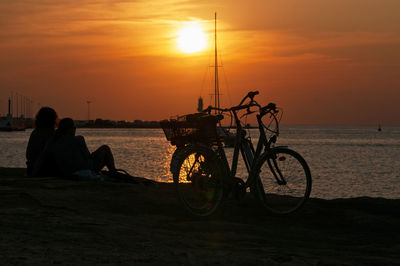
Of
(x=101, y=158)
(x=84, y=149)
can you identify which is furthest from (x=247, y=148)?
(x=101, y=158)

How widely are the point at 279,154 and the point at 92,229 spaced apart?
9.26ft

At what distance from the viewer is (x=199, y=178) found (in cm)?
734

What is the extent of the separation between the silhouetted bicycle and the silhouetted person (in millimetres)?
2309

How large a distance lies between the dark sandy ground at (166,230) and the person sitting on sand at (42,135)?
33cm

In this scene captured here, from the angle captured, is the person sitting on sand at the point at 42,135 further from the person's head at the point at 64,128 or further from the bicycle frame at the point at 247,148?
the bicycle frame at the point at 247,148

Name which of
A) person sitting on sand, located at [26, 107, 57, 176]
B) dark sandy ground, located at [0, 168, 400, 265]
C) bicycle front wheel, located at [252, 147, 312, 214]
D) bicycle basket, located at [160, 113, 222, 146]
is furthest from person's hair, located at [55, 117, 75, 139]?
→ bicycle front wheel, located at [252, 147, 312, 214]

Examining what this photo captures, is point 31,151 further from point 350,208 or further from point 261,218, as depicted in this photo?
point 350,208

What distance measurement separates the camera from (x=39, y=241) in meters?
4.92

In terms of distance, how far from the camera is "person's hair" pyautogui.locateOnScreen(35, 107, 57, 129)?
371 inches

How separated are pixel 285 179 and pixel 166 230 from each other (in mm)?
2116

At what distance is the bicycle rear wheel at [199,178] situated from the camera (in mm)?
7250

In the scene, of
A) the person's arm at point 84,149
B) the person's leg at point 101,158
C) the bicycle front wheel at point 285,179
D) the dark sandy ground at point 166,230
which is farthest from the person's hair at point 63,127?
the bicycle front wheel at point 285,179

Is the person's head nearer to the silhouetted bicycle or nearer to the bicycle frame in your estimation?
the silhouetted bicycle

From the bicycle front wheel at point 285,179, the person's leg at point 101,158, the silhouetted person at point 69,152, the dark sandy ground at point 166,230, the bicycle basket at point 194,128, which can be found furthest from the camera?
the person's leg at point 101,158
